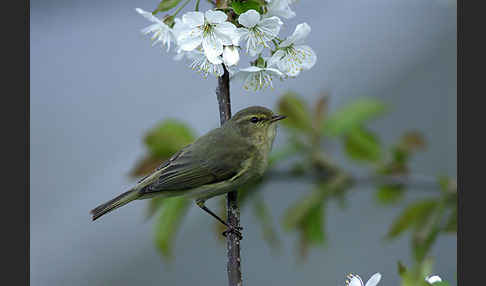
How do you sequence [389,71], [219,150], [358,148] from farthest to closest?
[389,71] → [358,148] → [219,150]

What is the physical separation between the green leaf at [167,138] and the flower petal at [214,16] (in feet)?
3.14

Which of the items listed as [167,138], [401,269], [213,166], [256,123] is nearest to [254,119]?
[256,123]

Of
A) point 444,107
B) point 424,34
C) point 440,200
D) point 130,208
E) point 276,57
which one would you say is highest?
point 424,34

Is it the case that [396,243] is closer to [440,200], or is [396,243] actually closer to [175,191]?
[440,200]

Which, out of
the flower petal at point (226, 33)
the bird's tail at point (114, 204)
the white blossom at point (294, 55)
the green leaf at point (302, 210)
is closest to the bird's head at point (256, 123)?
the green leaf at point (302, 210)

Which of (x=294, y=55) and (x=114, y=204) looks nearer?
(x=294, y=55)

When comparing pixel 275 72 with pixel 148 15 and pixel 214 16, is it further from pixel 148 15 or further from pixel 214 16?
pixel 148 15

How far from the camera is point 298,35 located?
1862 mm

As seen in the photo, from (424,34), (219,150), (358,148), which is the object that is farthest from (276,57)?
(424,34)

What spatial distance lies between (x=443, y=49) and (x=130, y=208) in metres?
4.60

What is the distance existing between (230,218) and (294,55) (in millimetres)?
662

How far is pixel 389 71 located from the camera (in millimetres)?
7254

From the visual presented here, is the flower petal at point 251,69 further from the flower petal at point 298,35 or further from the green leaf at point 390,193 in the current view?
the green leaf at point 390,193

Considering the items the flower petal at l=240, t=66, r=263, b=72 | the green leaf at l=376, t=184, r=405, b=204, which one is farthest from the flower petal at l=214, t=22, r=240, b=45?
the green leaf at l=376, t=184, r=405, b=204
